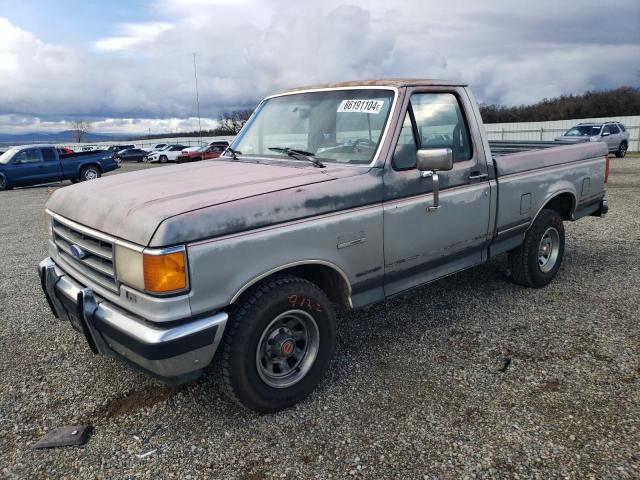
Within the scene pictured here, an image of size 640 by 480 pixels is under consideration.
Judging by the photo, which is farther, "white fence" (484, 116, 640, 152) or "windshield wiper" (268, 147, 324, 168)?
"white fence" (484, 116, 640, 152)

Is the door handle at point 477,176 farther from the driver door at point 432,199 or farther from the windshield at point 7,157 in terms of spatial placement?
the windshield at point 7,157

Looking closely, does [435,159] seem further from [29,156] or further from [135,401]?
[29,156]

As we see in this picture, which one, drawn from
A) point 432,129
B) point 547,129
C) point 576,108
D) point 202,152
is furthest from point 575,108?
point 432,129

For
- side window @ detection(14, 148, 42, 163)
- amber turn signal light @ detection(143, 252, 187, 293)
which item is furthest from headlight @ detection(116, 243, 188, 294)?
side window @ detection(14, 148, 42, 163)

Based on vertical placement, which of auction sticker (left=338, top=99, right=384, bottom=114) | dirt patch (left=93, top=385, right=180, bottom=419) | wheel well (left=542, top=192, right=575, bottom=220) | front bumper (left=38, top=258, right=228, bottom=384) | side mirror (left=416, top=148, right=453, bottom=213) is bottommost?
dirt patch (left=93, top=385, right=180, bottom=419)

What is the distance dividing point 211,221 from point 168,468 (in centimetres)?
135

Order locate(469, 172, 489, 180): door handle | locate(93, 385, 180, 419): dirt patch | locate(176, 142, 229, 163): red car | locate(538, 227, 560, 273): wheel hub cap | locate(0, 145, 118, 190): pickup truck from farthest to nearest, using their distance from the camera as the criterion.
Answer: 1. locate(176, 142, 229, 163): red car
2. locate(0, 145, 118, 190): pickup truck
3. locate(538, 227, 560, 273): wheel hub cap
4. locate(469, 172, 489, 180): door handle
5. locate(93, 385, 180, 419): dirt patch

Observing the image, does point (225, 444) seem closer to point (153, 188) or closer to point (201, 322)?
point (201, 322)

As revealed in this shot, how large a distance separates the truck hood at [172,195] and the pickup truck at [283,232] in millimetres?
12

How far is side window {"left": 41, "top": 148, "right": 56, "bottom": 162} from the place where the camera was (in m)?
19.2

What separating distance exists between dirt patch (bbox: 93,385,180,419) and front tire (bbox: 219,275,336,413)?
71 centimetres

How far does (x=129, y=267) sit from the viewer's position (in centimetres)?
263

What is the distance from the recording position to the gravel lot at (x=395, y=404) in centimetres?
267

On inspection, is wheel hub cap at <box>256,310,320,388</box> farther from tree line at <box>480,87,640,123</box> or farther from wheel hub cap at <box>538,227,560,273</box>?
tree line at <box>480,87,640,123</box>
